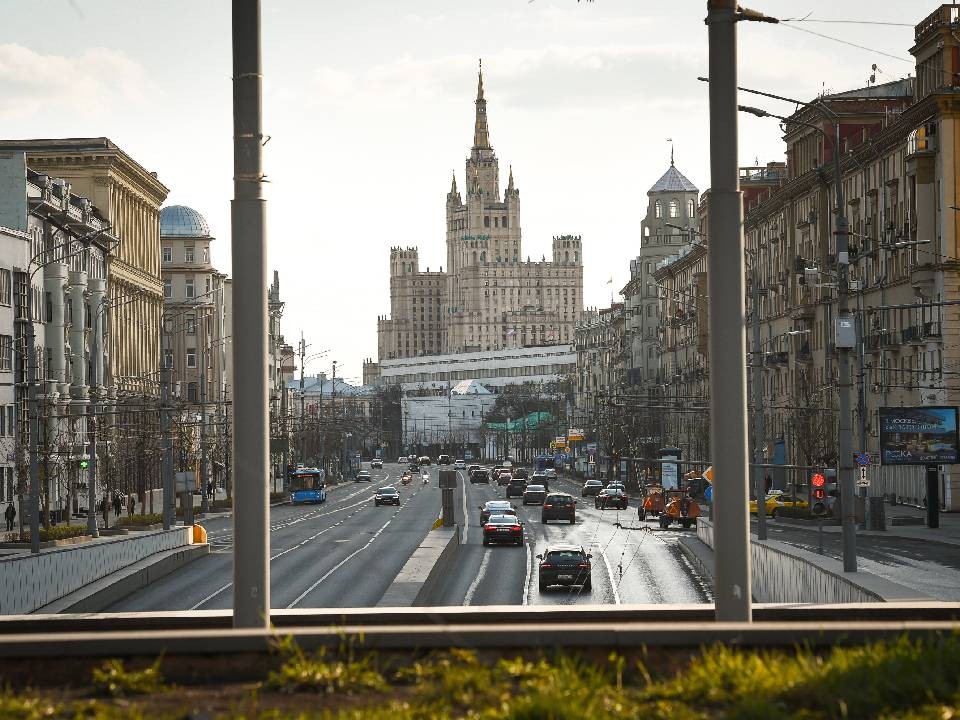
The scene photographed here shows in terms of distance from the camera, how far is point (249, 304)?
12172 mm

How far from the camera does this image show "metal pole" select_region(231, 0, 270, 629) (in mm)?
12148

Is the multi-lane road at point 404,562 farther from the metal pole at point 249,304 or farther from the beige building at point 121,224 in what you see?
the metal pole at point 249,304

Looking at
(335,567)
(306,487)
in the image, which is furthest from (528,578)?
(306,487)

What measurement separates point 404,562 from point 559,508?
26.2m

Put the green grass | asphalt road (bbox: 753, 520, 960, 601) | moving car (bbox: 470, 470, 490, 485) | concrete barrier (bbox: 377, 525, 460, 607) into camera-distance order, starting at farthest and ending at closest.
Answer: moving car (bbox: 470, 470, 490, 485) → concrete barrier (bbox: 377, 525, 460, 607) → asphalt road (bbox: 753, 520, 960, 601) → the green grass

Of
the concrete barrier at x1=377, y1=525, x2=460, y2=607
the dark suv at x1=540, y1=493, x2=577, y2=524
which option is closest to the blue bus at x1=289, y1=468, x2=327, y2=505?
the dark suv at x1=540, y1=493, x2=577, y2=524

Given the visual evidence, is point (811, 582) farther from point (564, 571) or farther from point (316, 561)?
point (316, 561)

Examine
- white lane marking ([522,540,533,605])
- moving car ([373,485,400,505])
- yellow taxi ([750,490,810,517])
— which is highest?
yellow taxi ([750,490,810,517])

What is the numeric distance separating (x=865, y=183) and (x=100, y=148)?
5286 cm

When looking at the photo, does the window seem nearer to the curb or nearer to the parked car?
the curb

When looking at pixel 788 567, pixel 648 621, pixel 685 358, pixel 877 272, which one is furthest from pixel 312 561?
pixel 685 358

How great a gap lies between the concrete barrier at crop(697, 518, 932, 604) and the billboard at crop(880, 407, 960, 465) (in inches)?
912

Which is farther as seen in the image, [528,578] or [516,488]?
[516,488]

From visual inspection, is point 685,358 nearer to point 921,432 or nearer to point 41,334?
point 41,334
